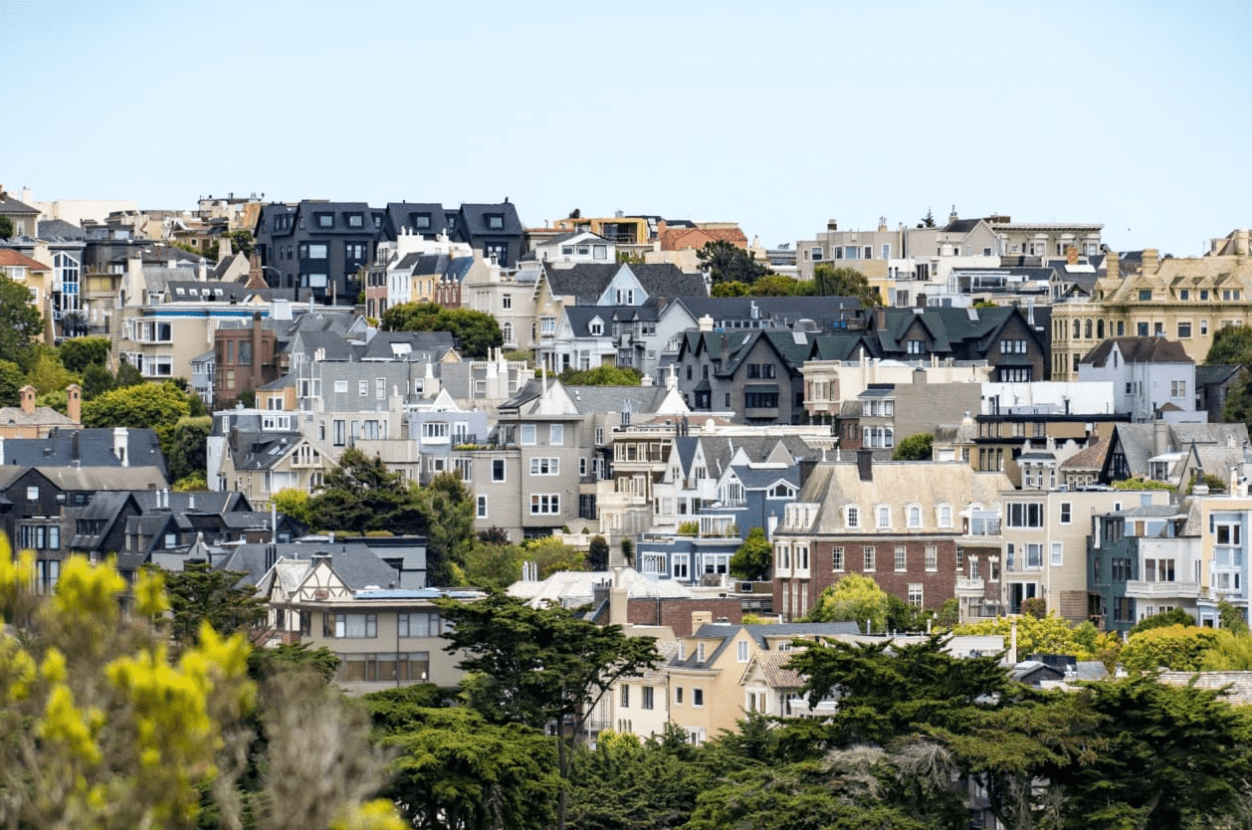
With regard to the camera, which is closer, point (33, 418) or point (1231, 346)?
point (1231, 346)

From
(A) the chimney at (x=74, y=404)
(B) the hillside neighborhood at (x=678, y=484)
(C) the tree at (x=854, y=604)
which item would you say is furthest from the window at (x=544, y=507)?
(A) the chimney at (x=74, y=404)

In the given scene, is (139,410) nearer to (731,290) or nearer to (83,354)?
(83,354)

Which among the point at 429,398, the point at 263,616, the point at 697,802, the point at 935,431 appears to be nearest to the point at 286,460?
the point at 429,398

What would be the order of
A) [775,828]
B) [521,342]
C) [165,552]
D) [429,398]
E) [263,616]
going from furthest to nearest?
1. [521,342]
2. [429,398]
3. [165,552]
4. [263,616]
5. [775,828]

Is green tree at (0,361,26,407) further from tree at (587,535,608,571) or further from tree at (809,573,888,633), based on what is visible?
tree at (809,573,888,633)

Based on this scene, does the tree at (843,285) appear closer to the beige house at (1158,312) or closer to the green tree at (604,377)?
the green tree at (604,377)

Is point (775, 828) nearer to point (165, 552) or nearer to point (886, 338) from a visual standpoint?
point (165, 552)

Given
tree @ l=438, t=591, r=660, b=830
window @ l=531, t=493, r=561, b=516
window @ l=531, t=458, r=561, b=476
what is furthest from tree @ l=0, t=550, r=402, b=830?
window @ l=531, t=458, r=561, b=476

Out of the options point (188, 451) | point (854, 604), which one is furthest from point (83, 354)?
point (854, 604)
